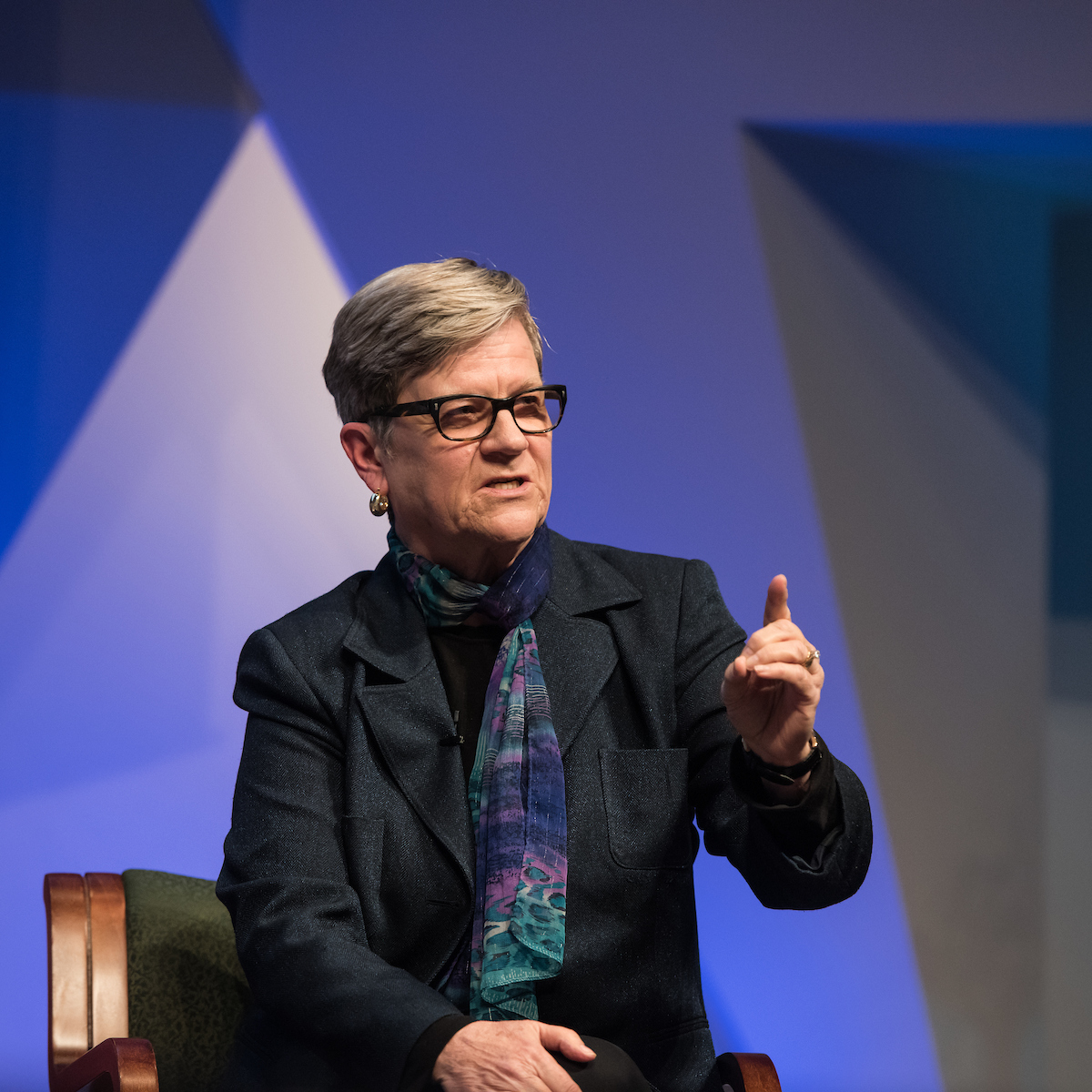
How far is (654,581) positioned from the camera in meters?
1.99

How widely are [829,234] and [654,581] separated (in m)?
1.62

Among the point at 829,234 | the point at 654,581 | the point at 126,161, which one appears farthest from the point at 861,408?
the point at 126,161

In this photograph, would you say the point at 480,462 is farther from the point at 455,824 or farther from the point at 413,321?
the point at 455,824

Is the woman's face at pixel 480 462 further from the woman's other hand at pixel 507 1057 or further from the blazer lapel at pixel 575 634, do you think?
the woman's other hand at pixel 507 1057

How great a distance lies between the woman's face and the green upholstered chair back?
29.1 inches

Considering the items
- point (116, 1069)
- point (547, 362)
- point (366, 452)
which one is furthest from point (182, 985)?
point (547, 362)

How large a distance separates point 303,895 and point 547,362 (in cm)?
175

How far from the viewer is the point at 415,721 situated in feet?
6.06

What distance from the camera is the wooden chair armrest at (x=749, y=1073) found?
1.66 meters

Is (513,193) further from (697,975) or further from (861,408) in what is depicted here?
(697,975)

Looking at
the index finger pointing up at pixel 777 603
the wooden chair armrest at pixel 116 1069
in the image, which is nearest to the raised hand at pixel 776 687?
the index finger pointing up at pixel 777 603

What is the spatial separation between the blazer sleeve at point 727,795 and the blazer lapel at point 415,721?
344 mm

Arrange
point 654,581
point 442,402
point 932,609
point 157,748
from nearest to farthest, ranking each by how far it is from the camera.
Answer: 1. point 442,402
2. point 654,581
3. point 157,748
4. point 932,609

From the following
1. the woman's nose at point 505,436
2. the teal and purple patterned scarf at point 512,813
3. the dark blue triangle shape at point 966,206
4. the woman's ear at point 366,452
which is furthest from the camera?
the dark blue triangle shape at point 966,206
